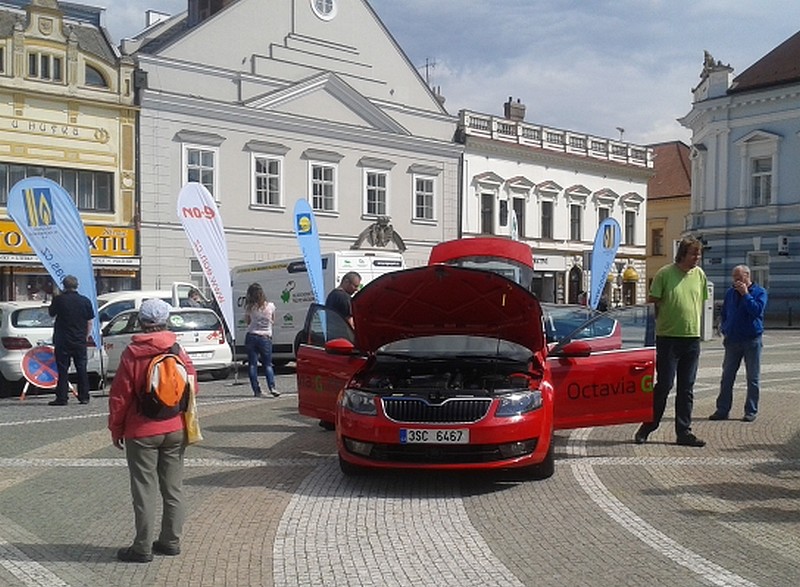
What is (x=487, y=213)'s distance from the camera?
4272 cm

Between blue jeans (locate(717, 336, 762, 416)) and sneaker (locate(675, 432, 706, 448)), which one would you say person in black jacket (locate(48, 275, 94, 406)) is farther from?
blue jeans (locate(717, 336, 762, 416))

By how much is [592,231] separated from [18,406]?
125 feet

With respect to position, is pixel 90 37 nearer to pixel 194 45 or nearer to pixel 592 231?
pixel 194 45

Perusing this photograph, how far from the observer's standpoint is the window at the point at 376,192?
123 ft

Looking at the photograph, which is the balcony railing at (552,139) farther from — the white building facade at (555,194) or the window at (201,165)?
the window at (201,165)

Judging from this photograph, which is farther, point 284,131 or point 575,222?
point 575,222

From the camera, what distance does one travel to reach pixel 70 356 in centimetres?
1345

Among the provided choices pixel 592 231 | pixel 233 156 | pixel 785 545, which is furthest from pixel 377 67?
pixel 785 545

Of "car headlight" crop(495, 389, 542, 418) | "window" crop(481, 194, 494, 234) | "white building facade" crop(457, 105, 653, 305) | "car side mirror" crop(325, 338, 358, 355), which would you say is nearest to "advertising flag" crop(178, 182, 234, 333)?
"car side mirror" crop(325, 338, 358, 355)

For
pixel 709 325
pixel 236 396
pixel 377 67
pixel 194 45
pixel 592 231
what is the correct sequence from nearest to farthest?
pixel 236 396, pixel 709 325, pixel 194 45, pixel 377 67, pixel 592 231

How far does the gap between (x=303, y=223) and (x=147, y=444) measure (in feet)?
39.4

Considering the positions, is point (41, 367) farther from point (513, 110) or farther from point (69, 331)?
point (513, 110)

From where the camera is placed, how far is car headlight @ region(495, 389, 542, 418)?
7.30 meters

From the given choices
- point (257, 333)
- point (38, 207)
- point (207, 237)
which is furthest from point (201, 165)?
point (257, 333)
